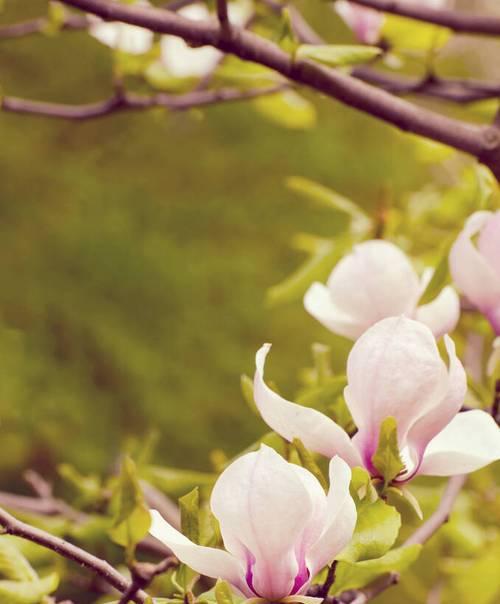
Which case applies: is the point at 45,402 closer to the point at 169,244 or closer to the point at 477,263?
the point at 169,244

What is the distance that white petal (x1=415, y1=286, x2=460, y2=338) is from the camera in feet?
2.03

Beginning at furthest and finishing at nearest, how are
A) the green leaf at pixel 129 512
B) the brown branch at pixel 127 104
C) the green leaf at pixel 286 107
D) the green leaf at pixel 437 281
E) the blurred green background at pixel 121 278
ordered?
the blurred green background at pixel 121 278 → the green leaf at pixel 286 107 → the brown branch at pixel 127 104 → the green leaf at pixel 437 281 → the green leaf at pixel 129 512

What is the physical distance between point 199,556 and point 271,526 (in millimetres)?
44

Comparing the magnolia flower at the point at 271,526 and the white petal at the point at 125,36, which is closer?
the magnolia flower at the point at 271,526

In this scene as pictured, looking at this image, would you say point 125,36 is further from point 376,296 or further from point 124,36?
point 376,296

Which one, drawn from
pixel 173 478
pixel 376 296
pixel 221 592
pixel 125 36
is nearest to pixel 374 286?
pixel 376 296

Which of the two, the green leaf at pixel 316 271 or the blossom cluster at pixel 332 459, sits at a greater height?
the blossom cluster at pixel 332 459

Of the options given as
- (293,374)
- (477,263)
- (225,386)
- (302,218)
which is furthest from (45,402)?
(477,263)

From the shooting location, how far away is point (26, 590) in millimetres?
487

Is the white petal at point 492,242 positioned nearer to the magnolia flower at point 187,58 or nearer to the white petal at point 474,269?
the white petal at point 474,269

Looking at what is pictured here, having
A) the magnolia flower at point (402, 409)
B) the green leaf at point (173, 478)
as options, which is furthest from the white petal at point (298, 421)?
the green leaf at point (173, 478)

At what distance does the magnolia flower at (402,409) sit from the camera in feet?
1.51

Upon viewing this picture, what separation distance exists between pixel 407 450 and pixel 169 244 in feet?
7.37

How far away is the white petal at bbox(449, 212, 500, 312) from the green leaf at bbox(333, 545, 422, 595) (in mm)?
171
